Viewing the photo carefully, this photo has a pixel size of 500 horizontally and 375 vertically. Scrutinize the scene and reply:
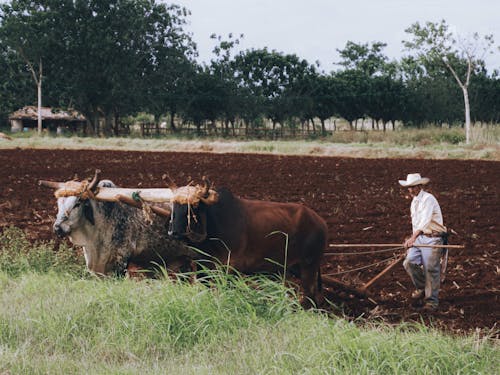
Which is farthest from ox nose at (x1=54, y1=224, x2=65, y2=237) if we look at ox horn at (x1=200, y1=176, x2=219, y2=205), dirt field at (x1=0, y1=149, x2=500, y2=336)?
dirt field at (x1=0, y1=149, x2=500, y2=336)

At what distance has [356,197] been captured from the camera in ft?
51.0

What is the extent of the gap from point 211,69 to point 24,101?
16.8 metres

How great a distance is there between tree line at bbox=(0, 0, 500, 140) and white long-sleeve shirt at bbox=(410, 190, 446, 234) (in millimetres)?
32520

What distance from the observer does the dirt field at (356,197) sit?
24.7 feet

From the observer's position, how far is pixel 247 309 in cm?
560

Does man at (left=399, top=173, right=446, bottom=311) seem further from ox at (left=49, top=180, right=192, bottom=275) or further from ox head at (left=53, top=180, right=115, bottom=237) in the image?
ox head at (left=53, top=180, right=115, bottom=237)

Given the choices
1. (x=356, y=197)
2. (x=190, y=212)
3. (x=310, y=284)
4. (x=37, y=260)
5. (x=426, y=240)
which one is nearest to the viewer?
(x=190, y=212)

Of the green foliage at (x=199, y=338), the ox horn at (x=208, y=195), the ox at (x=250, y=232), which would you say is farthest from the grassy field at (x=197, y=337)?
the ox horn at (x=208, y=195)

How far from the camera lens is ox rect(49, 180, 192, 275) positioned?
6.59 metres

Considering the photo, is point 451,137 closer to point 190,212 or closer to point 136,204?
point 136,204

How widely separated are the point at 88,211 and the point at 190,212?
1.25m

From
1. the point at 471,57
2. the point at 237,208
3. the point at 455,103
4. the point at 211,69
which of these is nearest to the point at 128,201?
the point at 237,208

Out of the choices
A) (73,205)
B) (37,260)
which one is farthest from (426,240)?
(37,260)

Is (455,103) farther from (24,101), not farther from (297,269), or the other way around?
(297,269)
